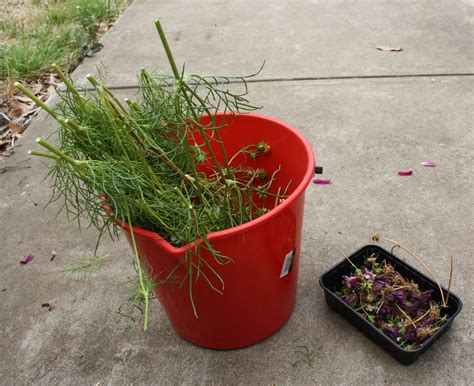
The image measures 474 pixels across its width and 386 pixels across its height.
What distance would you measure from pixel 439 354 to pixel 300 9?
9.30 feet

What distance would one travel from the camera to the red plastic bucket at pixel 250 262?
1.07 m

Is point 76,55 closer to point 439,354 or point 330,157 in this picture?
point 330,157

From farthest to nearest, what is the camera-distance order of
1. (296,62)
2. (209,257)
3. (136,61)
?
(136,61), (296,62), (209,257)

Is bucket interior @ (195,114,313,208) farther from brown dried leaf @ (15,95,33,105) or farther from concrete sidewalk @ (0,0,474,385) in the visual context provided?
brown dried leaf @ (15,95,33,105)

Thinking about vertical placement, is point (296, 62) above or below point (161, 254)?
below

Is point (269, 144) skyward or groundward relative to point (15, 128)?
skyward

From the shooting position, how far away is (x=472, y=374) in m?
1.27

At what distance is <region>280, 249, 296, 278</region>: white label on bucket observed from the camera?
124cm

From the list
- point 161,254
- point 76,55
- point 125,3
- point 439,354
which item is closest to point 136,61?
point 76,55

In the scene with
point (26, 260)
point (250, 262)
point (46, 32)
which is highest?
point (250, 262)

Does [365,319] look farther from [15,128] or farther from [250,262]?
[15,128]

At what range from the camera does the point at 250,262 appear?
1.13 metres

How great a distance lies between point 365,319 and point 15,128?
2.05 meters

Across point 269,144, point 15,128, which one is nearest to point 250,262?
point 269,144
